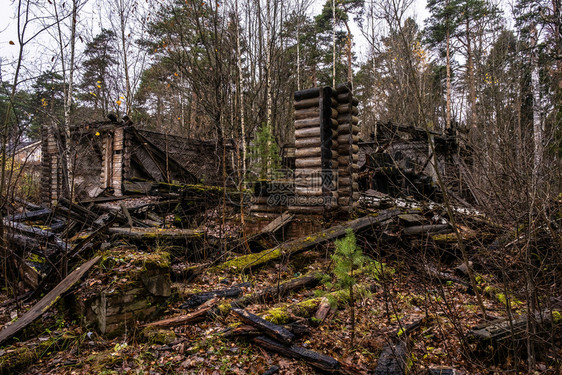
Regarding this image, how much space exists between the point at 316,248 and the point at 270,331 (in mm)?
3262

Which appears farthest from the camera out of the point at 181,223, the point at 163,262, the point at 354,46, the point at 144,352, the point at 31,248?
the point at 354,46

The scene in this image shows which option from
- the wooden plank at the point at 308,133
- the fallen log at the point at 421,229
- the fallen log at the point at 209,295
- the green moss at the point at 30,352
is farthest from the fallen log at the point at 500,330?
the wooden plank at the point at 308,133

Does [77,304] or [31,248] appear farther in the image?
[31,248]

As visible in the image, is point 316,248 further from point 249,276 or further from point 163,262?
point 163,262

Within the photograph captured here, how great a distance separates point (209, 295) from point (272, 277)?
1.55m

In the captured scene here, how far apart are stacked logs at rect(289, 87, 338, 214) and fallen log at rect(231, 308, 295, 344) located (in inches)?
163

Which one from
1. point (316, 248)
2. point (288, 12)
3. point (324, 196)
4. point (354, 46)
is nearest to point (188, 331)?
point (316, 248)

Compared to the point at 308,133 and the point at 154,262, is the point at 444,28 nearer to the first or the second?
the point at 308,133

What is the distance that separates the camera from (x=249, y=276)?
563cm

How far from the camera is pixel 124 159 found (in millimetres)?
11945

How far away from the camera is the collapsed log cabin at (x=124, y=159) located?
1200 cm

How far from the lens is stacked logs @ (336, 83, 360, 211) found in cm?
756

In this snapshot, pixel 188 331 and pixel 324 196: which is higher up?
pixel 324 196

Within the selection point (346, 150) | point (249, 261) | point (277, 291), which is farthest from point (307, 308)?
point (346, 150)
